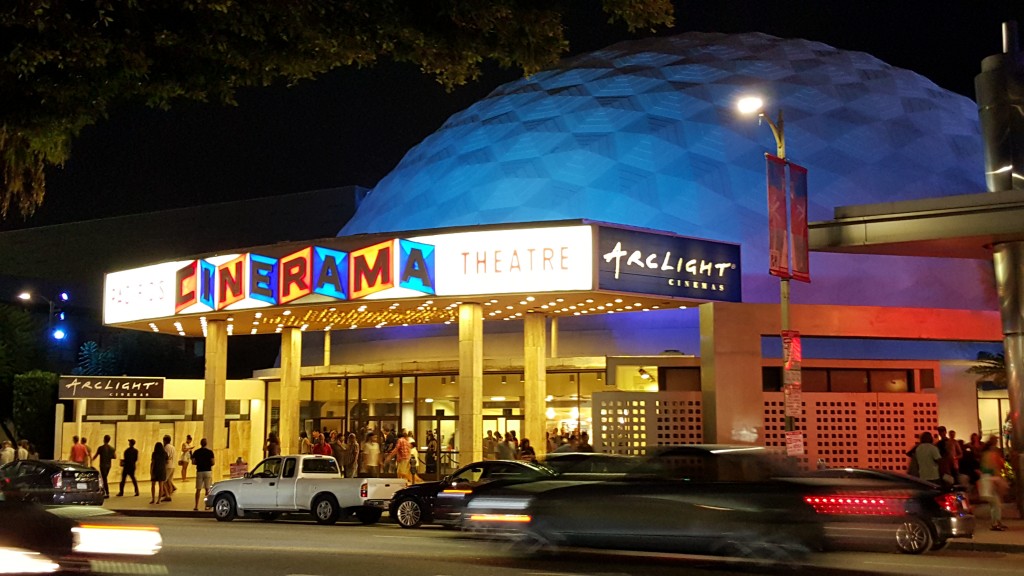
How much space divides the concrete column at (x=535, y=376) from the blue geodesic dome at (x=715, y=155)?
475 centimetres

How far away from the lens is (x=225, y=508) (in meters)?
23.8

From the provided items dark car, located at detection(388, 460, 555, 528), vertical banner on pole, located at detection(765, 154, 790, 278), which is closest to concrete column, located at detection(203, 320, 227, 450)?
dark car, located at detection(388, 460, 555, 528)

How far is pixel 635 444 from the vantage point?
26.2m

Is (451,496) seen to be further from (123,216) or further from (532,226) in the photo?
(123,216)

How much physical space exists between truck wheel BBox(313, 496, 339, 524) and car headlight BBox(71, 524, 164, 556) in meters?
13.2

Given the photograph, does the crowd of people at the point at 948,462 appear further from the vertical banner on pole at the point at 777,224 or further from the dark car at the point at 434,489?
the dark car at the point at 434,489

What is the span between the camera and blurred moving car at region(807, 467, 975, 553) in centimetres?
1461

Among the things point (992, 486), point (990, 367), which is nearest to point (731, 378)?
point (992, 486)

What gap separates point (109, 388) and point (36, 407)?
762 centimetres

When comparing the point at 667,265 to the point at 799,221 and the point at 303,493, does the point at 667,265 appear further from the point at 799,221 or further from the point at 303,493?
the point at 303,493

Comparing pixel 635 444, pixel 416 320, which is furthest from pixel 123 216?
pixel 635 444

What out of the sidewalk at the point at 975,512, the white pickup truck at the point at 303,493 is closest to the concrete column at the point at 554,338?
the sidewalk at the point at 975,512

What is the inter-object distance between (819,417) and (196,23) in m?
19.6

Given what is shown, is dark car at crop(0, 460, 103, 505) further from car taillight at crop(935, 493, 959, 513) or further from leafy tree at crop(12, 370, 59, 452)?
car taillight at crop(935, 493, 959, 513)
